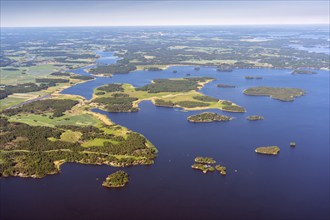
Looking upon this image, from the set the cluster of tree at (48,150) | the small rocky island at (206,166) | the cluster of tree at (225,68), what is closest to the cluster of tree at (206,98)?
the cluster of tree at (48,150)

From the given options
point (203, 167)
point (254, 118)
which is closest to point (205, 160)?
point (203, 167)

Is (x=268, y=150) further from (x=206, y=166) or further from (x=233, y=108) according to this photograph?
(x=233, y=108)

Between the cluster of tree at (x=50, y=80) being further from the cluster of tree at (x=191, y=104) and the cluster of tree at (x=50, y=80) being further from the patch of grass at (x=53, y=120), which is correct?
the cluster of tree at (x=191, y=104)

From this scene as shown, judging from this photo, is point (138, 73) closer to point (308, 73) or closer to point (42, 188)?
point (308, 73)

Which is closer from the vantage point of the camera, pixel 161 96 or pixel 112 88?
pixel 161 96

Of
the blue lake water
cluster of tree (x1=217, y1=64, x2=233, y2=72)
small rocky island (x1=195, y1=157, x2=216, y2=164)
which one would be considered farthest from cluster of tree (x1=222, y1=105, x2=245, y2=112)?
cluster of tree (x1=217, y1=64, x2=233, y2=72)

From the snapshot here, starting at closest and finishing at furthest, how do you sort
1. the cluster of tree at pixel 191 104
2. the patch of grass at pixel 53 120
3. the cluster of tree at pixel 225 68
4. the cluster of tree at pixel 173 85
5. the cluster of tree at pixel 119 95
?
the patch of grass at pixel 53 120
the cluster of tree at pixel 191 104
the cluster of tree at pixel 119 95
the cluster of tree at pixel 173 85
the cluster of tree at pixel 225 68

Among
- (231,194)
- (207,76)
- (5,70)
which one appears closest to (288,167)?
(231,194)
